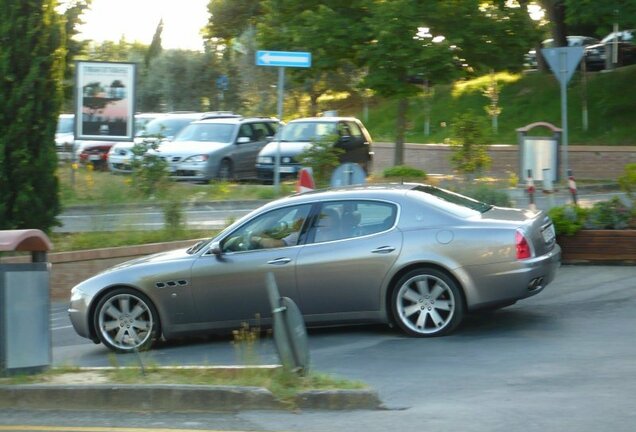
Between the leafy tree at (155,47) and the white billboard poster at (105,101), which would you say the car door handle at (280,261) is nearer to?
the white billboard poster at (105,101)

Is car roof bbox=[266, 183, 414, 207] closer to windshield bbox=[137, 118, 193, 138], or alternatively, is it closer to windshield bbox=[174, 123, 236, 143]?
windshield bbox=[174, 123, 236, 143]

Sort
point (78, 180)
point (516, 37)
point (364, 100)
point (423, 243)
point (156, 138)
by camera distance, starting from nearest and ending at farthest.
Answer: point (423, 243) < point (156, 138) < point (78, 180) < point (516, 37) < point (364, 100)

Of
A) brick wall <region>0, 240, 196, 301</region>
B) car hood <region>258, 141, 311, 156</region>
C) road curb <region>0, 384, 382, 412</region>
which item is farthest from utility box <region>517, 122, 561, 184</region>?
road curb <region>0, 384, 382, 412</region>

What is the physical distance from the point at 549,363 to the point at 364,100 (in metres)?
39.0

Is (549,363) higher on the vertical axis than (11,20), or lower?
lower

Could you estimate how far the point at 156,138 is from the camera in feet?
74.3

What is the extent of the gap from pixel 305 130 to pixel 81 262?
1293 cm

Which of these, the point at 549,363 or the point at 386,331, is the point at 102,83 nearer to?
the point at 386,331

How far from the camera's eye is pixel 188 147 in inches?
1072

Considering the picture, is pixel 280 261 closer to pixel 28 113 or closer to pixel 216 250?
pixel 216 250

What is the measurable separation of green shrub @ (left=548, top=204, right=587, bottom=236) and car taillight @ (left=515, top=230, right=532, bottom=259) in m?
3.41

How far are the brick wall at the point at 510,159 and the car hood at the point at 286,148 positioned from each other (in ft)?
17.5

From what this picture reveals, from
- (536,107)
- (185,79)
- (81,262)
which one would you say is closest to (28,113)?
(81,262)

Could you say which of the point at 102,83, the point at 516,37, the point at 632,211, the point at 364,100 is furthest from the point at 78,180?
the point at 364,100
